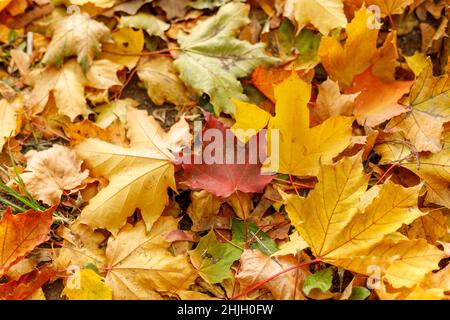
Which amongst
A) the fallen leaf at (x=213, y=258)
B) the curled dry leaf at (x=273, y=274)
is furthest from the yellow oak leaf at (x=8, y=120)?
the curled dry leaf at (x=273, y=274)

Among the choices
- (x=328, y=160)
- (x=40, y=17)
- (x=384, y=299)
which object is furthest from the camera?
(x=40, y=17)

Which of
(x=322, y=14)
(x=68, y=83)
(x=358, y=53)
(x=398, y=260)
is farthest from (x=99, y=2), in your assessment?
(x=398, y=260)

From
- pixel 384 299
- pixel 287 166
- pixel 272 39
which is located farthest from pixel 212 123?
pixel 384 299

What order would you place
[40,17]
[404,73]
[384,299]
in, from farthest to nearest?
1. [40,17]
2. [404,73]
3. [384,299]

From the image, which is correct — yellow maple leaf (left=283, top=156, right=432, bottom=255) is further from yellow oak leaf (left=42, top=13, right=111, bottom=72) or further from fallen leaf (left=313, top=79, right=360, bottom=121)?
yellow oak leaf (left=42, top=13, right=111, bottom=72)

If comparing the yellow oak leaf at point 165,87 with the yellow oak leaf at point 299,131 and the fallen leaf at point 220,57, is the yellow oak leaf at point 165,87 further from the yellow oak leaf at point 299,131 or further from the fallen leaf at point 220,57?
the yellow oak leaf at point 299,131
